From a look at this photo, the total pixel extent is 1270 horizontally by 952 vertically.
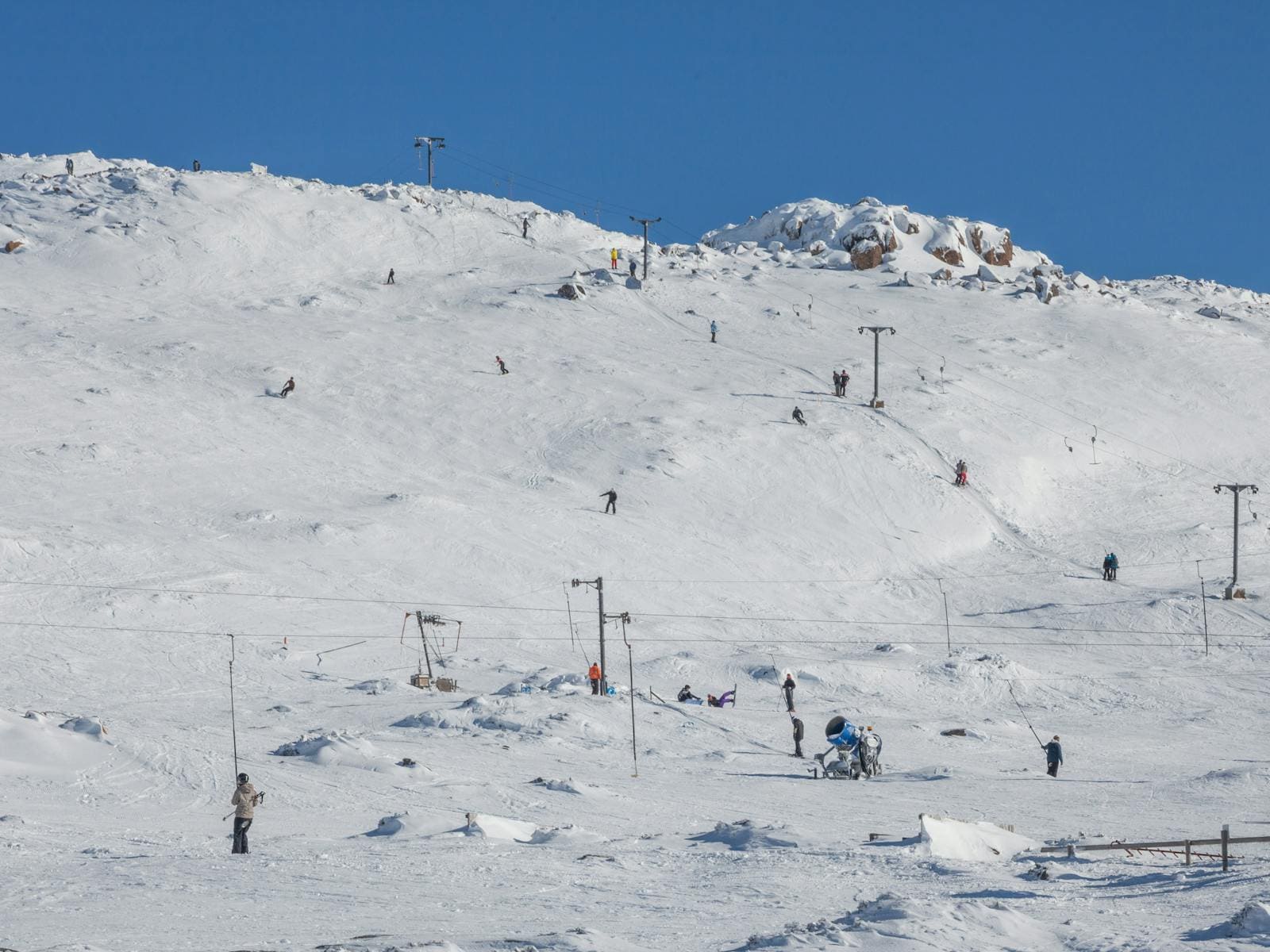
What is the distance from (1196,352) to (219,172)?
57573 mm

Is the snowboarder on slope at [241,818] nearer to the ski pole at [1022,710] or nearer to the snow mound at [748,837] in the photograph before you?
the snow mound at [748,837]

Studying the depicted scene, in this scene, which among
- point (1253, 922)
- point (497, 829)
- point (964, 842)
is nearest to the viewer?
point (1253, 922)

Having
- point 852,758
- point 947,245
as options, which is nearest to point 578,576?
point 852,758

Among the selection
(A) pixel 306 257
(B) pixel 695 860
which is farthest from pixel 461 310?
(B) pixel 695 860

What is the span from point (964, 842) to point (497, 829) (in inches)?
244

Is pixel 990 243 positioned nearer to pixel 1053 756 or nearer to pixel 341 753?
pixel 1053 756

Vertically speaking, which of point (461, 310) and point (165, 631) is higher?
point (461, 310)

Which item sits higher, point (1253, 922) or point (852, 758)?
point (1253, 922)

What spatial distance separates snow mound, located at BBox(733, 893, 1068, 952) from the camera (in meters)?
12.6

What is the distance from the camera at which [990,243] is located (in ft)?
350

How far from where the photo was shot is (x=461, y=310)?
243 feet

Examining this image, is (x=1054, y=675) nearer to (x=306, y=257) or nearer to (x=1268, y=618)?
(x=1268, y=618)

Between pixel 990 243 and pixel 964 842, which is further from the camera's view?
pixel 990 243

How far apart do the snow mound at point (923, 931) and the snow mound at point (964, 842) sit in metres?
4.94
